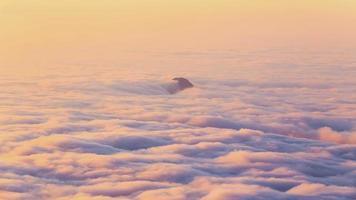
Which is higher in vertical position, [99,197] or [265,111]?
[265,111]

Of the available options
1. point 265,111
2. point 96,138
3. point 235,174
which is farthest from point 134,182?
point 265,111

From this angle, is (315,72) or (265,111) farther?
(315,72)

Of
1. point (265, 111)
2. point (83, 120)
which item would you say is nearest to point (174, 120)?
point (83, 120)

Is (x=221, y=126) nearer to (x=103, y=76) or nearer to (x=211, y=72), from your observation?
(x=103, y=76)

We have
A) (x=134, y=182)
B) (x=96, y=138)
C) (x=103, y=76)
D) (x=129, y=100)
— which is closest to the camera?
(x=134, y=182)

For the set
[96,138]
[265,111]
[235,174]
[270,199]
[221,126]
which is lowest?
[270,199]

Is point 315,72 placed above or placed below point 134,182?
above

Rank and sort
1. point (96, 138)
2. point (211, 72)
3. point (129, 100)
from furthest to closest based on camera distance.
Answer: point (211, 72) < point (129, 100) < point (96, 138)

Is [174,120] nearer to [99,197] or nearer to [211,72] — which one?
[99,197]

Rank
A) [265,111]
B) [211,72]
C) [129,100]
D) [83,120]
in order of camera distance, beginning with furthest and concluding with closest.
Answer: [211,72] → [129,100] → [265,111] → [83,120]
